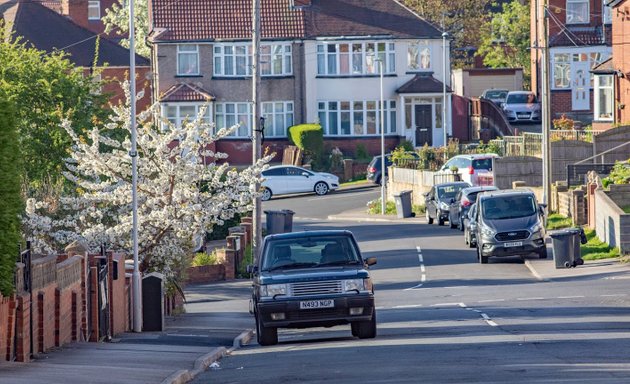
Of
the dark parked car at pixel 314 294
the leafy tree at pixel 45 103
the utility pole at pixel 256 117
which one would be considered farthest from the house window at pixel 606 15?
the dark parked car at pixel 314 294

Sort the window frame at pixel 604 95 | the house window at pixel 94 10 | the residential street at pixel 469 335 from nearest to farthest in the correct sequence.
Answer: the residential street at pixel 469 335
the window frame at pixel 604 95
the house window at pixel 94 10

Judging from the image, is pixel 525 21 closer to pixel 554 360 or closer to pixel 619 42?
pixel 619 42

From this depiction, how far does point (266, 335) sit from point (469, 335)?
124 inches

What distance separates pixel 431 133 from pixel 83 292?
172 ft

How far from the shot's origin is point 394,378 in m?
15.9

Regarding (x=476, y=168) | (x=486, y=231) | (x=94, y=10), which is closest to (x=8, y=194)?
(x=486, y=231)

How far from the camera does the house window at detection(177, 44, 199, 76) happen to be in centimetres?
7225

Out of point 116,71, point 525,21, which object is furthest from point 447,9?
point 116,71

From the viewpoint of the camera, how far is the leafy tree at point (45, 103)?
137ft

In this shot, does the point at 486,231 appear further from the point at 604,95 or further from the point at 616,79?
the point at 604,95

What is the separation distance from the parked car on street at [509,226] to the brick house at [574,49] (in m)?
38.0

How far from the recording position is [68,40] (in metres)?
79.5

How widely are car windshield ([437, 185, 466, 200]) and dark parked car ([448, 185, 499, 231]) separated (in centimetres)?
88

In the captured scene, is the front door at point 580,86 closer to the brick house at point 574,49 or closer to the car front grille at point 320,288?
the brick house at point 574,49
